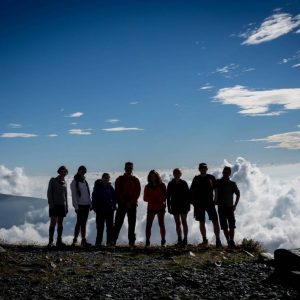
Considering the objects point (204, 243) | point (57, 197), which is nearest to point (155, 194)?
point (204, 243)

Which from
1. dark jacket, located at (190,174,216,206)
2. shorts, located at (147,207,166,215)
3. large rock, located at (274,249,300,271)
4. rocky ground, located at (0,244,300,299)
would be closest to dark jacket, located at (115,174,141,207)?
shorts, located at (147,207,166,215)

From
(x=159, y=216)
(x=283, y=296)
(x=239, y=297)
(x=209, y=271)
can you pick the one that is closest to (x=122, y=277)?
(x=209, y=271)

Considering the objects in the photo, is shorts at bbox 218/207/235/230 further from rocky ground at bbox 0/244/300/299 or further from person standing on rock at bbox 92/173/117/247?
person standing on rock at bbox 92/173/117/247

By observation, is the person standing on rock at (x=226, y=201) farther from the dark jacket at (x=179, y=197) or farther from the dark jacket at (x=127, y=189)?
the dark jacket at (x=127, y=189)

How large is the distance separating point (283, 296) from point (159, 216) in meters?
8.27

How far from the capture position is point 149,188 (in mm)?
16734

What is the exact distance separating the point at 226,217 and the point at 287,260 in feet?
18.2

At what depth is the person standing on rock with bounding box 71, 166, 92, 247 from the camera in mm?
16656

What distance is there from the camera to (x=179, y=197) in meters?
16.5

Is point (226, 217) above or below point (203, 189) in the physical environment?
below

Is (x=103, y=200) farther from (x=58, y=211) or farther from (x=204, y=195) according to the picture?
(x=204, y=195)

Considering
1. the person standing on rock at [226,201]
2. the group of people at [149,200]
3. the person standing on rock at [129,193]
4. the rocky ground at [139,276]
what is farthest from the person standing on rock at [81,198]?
the person standing on rock at [226,201]

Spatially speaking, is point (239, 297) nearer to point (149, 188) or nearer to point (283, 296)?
point (283, 296)

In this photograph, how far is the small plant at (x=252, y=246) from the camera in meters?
16.3
